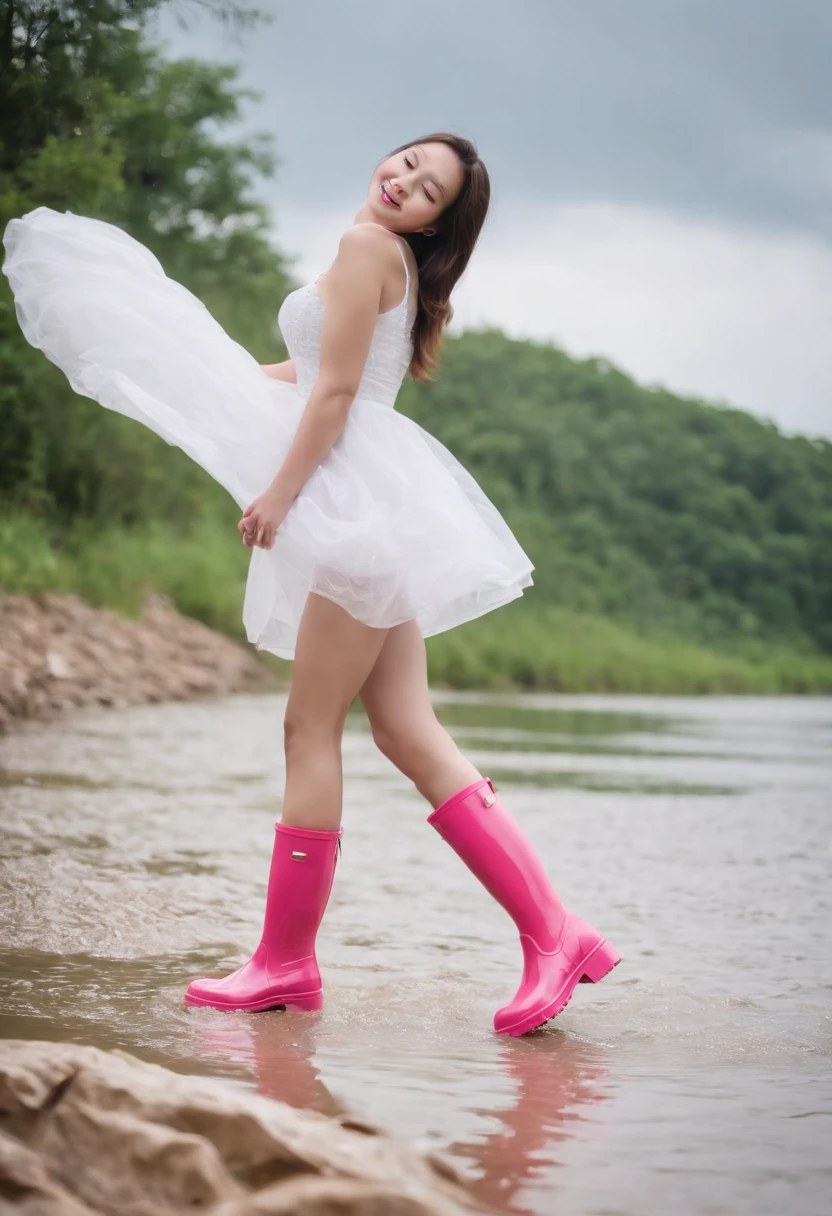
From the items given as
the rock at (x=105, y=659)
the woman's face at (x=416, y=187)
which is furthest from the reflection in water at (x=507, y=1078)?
the rock at (x=105, y=659)

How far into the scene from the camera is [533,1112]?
7.26 feet

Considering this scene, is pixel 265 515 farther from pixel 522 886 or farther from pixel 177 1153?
pixel 177 1153

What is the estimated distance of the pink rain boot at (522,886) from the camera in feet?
9.62

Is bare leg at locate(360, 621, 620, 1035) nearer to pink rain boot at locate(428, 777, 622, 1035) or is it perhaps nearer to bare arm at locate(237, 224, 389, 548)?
pink rain boot at locate(428, 777, 622, 1035)

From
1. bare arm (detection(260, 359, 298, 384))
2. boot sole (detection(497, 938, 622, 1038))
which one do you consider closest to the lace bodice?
bare arm (detection(260, 359, 298, 384))

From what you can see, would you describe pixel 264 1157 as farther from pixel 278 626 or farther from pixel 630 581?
pixel 630 581

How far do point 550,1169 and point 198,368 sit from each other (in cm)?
175

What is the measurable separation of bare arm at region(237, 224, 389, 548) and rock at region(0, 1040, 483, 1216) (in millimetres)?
1253

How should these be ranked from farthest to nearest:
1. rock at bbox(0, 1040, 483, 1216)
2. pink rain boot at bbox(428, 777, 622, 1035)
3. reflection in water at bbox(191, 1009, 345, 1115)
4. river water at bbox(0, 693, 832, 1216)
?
pink rain boot at bbox(428, 777, 622, 1035), reflection in water at bbox(191, 1009, 345, 1115), river water at bbox(0, 693, 832, 1216), rock at bbox(0, 1040, 483, 1216)

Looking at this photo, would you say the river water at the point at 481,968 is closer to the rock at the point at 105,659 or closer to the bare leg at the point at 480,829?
the bare leg at the point at 480,829

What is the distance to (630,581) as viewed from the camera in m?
44.6

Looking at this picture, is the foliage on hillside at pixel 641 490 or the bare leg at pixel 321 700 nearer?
the bare leg at pixel 321 700

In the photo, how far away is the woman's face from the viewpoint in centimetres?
297

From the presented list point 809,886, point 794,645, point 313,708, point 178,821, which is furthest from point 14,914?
point 794,645
